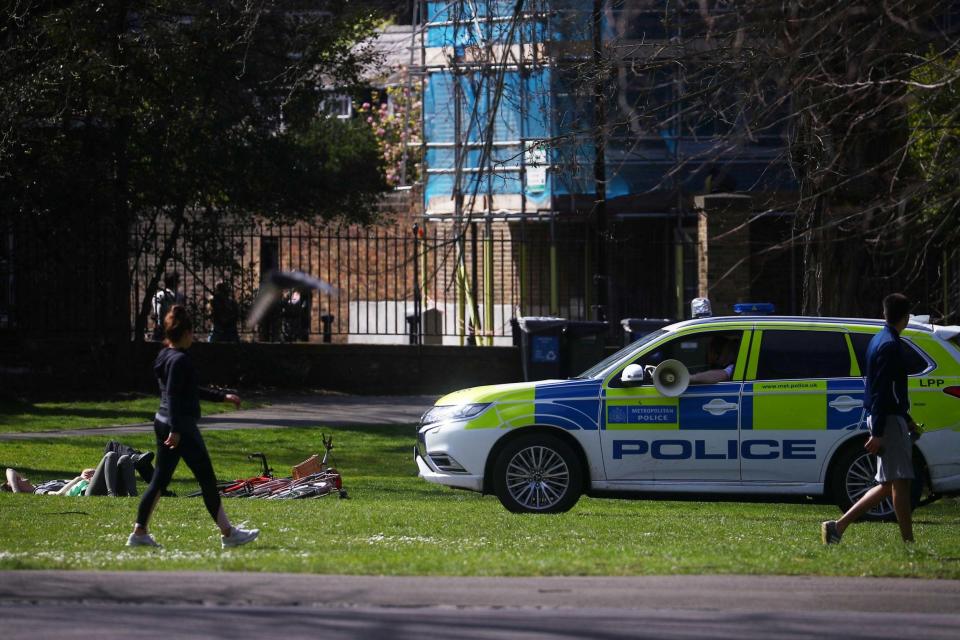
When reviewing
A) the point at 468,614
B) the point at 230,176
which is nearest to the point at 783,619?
the point at 468,614

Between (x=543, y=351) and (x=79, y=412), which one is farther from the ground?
(x=543, y=351)

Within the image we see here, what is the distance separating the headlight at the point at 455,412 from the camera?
1172 centimetres

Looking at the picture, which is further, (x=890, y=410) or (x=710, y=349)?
(x=710, y=349)

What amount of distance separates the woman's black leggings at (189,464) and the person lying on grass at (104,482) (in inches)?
→ 137

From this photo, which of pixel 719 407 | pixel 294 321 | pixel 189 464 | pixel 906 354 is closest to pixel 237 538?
pixel 189 464

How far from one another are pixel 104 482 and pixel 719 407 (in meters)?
5.76

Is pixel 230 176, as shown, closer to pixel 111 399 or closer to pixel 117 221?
pixel 117 221

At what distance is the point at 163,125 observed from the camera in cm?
2198

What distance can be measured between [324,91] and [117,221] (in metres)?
4.14

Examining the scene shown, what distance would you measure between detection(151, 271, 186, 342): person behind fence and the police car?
11.7 m

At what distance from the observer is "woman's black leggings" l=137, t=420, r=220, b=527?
9.22m

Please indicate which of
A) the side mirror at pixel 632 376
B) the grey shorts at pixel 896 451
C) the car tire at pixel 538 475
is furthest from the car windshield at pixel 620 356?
the grey shorts at pixel 896 451

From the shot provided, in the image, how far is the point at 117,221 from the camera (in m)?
22.4

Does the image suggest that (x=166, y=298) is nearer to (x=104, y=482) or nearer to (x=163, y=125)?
(x=163, y=125)
